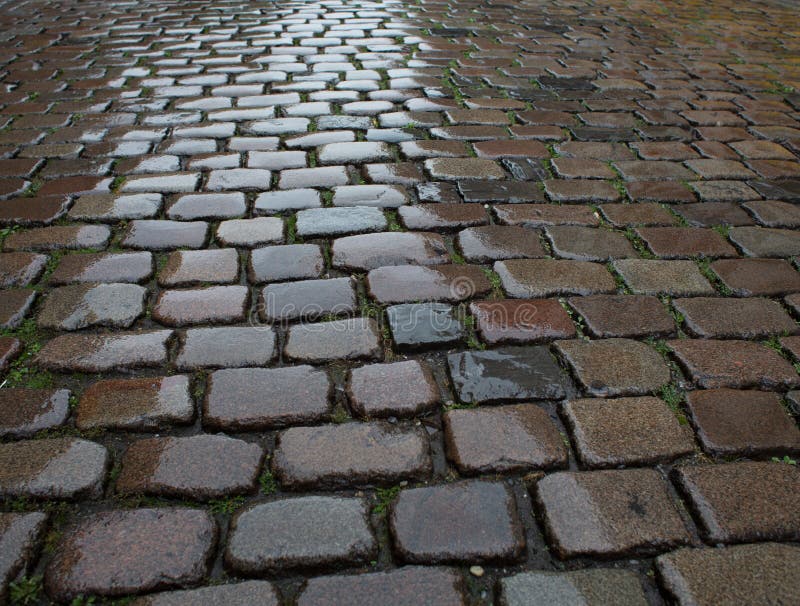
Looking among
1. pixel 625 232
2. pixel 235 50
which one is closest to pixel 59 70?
pixel 235 50

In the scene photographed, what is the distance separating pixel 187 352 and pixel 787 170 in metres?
3.09

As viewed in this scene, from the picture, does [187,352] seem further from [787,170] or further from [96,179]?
[787,170]

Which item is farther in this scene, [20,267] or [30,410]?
[20,267]

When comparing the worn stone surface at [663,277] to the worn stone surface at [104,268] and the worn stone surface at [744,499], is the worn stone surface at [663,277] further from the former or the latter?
the worn stone surface at [104,268]

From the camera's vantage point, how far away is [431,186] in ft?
9.37

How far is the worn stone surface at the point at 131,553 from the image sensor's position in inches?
49.4

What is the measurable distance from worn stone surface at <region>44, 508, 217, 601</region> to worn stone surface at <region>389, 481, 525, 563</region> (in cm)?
44

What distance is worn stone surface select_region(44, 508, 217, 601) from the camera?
1254mm

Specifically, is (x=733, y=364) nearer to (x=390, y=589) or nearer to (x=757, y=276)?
(x=757, y=276)

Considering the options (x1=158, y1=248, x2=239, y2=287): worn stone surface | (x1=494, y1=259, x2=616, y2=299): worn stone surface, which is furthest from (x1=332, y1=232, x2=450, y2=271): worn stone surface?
(x1=158, y1=248, x2=239, y2=287): worn stone surface

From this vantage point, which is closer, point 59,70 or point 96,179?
point 96,179

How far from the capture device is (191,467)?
150cm

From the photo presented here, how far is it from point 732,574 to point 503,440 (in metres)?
0.57

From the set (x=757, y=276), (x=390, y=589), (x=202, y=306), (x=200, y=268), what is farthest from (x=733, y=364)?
(x=200, y=268)
